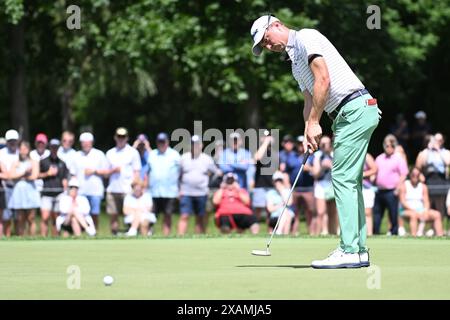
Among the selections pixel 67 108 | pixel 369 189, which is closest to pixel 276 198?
pixel 369 189

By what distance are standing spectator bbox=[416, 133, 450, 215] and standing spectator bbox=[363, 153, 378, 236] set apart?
1.27 metres

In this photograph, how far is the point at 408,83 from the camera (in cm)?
3250

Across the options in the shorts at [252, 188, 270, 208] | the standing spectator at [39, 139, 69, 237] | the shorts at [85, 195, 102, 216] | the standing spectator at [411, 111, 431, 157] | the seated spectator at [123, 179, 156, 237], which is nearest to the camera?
the seated spectator at [123, 179, 156, 237]

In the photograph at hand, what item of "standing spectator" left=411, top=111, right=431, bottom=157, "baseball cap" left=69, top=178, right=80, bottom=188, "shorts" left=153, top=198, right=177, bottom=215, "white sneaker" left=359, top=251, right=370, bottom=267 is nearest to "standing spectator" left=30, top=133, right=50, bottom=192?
"baseball cap" left=69, top=178, right=80, bottom=188

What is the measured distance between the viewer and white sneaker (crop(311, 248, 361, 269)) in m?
8.96

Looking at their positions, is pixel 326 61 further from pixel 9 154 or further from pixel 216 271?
pixel 9 154

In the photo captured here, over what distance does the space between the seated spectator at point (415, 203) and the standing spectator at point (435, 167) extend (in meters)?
0.93

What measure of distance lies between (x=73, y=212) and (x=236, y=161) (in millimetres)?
3630

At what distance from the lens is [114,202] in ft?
62.2

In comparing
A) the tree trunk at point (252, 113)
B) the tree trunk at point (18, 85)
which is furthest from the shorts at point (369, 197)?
the tree trunk at point (18, 85)

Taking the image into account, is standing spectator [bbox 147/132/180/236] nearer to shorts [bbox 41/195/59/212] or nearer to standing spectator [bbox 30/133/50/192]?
shorts [bbox 41/195/59/212]

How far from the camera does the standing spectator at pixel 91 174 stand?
18.5m

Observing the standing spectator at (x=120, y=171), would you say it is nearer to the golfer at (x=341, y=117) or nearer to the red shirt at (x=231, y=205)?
the red shirt at (x=231, y=205)
